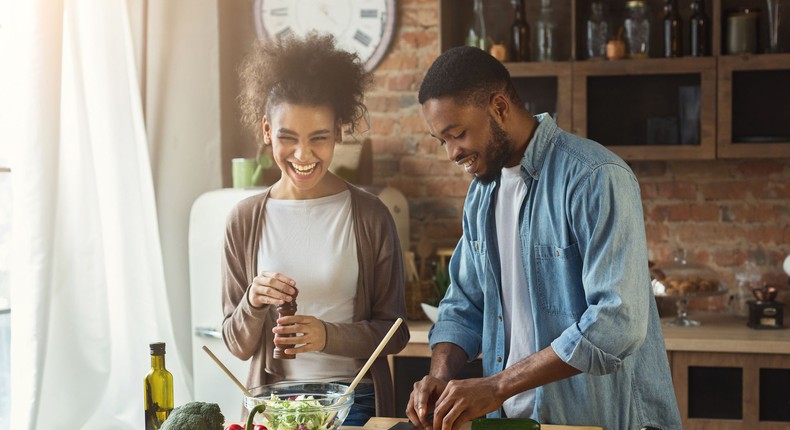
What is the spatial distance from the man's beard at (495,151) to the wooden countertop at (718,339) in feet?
4.88

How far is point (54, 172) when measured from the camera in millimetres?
3053

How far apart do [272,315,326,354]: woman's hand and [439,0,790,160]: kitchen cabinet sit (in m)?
1.88

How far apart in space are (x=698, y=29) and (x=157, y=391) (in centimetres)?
261

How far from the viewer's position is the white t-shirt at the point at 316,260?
7.09ft

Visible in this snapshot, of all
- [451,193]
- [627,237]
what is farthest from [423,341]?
[627,237]

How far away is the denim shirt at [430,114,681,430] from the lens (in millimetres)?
1867

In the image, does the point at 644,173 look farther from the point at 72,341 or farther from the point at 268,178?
the point at 72,341

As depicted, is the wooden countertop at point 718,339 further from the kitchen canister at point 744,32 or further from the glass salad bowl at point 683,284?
the kitchen canister at point 744,32

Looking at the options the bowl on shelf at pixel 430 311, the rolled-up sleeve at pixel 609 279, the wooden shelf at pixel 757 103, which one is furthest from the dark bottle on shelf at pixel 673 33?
the rolled-up sleeve at pixel 609 279

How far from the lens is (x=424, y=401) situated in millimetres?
1890

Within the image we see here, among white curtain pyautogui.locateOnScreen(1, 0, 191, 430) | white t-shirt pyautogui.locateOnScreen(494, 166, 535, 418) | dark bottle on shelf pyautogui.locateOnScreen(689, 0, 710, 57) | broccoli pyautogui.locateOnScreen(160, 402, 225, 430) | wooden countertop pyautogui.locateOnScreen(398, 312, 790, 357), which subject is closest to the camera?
broccoli pyautogui.locateOnScreen(160, 402, 225, 430)

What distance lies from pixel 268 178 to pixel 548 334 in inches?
82.5

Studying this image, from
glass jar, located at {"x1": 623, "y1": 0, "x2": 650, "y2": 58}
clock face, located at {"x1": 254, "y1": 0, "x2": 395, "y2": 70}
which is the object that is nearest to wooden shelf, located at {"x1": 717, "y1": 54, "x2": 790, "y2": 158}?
glass jar, located at {"x1": 623, "y1": 0, "x2": 650, "y2": 58}

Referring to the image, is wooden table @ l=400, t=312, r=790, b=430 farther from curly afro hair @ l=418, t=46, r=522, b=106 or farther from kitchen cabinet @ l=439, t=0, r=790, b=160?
curly afro hair @ l=418, t=46, r=522, b=106
